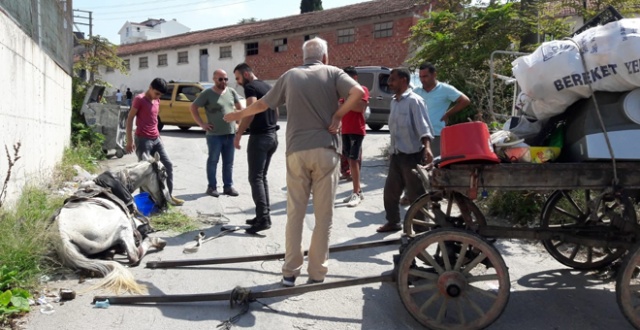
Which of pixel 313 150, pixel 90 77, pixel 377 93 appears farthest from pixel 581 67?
pixel 90 77

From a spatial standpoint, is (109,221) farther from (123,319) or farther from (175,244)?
(123,319)

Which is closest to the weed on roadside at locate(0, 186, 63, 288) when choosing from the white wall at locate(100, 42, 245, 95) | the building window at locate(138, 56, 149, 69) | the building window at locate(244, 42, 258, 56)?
the white wall at locate(100, 42, 245, 95)

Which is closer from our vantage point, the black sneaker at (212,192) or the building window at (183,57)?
the black sneaker at (212,192)

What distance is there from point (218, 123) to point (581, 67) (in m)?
5.41

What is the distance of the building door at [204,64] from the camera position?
34812 millimetres

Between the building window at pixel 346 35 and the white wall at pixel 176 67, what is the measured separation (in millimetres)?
6373

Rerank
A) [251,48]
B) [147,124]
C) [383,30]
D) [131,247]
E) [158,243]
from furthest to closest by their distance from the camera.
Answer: [251,48] → [383,30] → [147,124] → [158,243] → [131,247]

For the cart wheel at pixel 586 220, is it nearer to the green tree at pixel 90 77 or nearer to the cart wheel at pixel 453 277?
the cart wheel at pixel 453 277

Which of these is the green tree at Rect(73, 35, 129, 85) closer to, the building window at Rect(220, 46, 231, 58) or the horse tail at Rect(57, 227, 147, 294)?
the horse tail at Rect(57, 227, 147, 294)

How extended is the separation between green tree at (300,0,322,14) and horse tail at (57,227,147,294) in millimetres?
37954

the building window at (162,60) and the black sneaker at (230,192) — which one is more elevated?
the building window at (162,60)

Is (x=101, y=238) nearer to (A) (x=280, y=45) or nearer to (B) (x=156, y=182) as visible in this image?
(B) (x=156, y=182)

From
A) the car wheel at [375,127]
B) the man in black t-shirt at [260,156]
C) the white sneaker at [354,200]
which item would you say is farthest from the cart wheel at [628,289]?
the car wheel at [375,127]

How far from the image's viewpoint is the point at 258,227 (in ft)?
20.6
